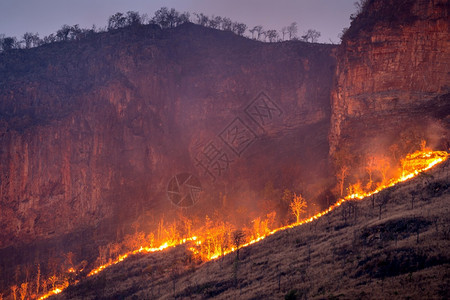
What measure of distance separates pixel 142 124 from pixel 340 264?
62.6m

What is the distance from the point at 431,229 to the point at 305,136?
55751 mm

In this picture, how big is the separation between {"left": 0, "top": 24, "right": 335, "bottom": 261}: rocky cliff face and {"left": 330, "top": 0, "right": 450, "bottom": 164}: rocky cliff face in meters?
13.1

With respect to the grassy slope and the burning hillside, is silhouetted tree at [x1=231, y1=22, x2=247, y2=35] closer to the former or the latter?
the burning hillside

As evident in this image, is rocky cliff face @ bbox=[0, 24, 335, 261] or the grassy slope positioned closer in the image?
the grassy slope

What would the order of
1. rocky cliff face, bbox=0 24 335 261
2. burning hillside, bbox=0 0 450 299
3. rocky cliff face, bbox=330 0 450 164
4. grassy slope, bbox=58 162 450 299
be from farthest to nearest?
rocky cliff face, bbox=0 24 335 261, rocky cliff face, bbox=330 0 450 164, burning hillside, bbox=0 0 450 299, grassy slope, bbox=58 162 450 299

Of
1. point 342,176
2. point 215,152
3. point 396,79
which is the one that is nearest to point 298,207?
point 342,176

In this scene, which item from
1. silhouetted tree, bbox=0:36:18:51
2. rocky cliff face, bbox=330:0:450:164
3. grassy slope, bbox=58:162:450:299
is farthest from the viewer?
silhouetted tree, bbox=0:36:18:51

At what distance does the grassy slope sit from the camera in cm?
1566

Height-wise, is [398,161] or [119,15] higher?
[119,15]

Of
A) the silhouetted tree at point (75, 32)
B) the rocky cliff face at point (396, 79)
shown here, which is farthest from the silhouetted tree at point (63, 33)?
the rocky cliff face at point (396, 79)

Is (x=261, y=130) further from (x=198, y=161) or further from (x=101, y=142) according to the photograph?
(x=101, y=142)

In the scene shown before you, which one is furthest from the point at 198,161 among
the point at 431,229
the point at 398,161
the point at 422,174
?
the point at 431,229

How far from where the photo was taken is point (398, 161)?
4853 cm

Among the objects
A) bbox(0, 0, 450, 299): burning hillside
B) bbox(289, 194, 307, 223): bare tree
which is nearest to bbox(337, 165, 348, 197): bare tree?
bbox(0, 0, 450, 299): burning hillside
